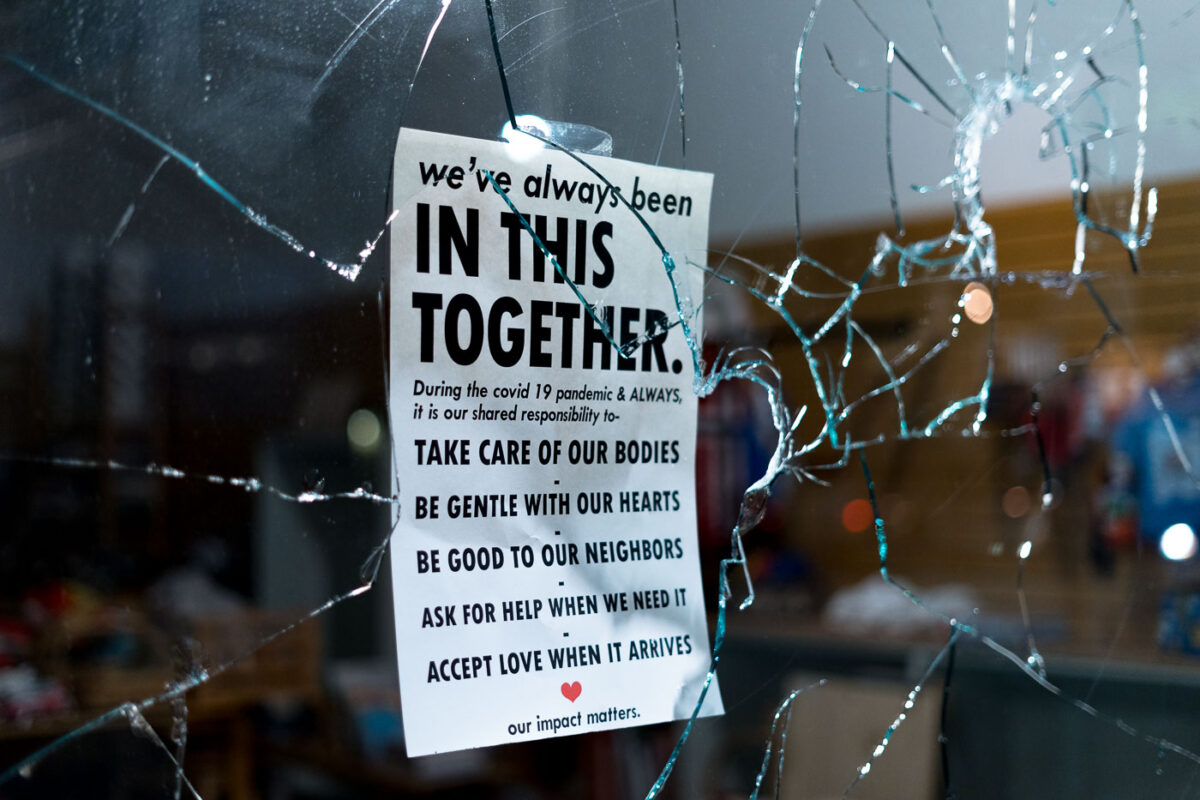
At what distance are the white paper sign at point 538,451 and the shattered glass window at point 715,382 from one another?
0.05ft

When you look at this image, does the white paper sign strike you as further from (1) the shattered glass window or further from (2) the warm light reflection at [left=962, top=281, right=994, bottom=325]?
(2) the warm light reflection at [left=962, top=281, right=994, bottom=325]

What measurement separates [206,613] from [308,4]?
33 cm

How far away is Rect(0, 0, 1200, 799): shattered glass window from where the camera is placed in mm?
495

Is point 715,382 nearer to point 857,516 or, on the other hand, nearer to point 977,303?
point 857,516

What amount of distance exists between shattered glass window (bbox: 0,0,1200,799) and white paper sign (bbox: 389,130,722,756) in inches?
0.7

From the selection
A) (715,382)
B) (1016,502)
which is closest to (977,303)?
(1016,502)

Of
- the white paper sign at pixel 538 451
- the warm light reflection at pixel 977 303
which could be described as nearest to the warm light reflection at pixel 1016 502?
the warm light reflection at pixel 977 303

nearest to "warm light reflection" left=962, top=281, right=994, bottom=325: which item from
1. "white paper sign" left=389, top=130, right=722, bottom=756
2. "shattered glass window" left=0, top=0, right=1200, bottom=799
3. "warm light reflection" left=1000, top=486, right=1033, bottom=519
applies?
"shattered glass window" left=0, top=0, right=1200, bottom=799

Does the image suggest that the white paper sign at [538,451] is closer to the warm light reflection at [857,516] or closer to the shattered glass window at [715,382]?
the shattered glass window at [715,382]

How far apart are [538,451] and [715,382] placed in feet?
0.50

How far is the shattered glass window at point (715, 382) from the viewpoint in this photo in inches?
19.5

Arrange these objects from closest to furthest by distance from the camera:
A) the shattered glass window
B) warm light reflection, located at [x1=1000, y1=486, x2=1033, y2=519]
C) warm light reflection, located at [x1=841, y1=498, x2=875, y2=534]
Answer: the shattered glass window
warm light reflection, located at [x1=841, y1=498, x2=875, y2=534]
warm light reflection, located at [x1=1000, y1=486, x2=1033, y2=519]

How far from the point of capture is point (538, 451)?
64 cm

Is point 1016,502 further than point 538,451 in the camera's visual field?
Yes
